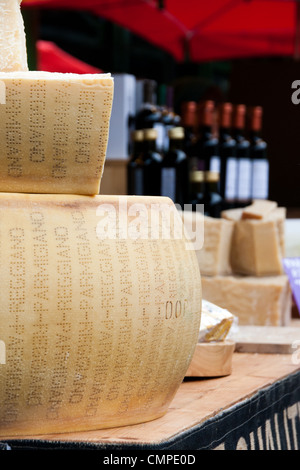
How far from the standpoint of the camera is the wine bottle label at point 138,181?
258 centimetres

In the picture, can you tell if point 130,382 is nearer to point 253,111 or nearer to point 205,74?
point 253,111

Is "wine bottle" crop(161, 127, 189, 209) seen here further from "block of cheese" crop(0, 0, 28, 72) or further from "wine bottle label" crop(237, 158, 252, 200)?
"block of cheese" crop(0, 0, 28, 72)

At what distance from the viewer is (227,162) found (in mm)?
3135

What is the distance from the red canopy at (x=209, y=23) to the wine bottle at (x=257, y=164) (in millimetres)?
1093

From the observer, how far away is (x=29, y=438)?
95 centimetres

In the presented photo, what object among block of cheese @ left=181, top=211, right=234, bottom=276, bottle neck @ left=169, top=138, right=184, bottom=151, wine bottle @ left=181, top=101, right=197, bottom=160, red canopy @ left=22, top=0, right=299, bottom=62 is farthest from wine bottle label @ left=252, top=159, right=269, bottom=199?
red canopy @ left=22, top=0, right=299, bottom=62

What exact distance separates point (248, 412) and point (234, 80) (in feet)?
13.0

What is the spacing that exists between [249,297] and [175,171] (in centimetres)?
67

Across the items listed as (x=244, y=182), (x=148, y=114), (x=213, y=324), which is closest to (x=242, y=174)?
(x=244, y=182)

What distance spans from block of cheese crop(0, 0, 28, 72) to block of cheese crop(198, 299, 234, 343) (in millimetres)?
582

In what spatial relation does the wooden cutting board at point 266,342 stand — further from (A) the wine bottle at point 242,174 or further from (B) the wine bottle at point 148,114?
(B) the wine bottle at point 148,114

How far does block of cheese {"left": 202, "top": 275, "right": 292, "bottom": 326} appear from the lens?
2.02 m

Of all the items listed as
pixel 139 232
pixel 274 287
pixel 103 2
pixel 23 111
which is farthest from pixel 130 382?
pixel 103 2

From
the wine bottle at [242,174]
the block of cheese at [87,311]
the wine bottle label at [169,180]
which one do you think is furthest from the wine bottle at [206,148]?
the block of cheese at [87,311]
